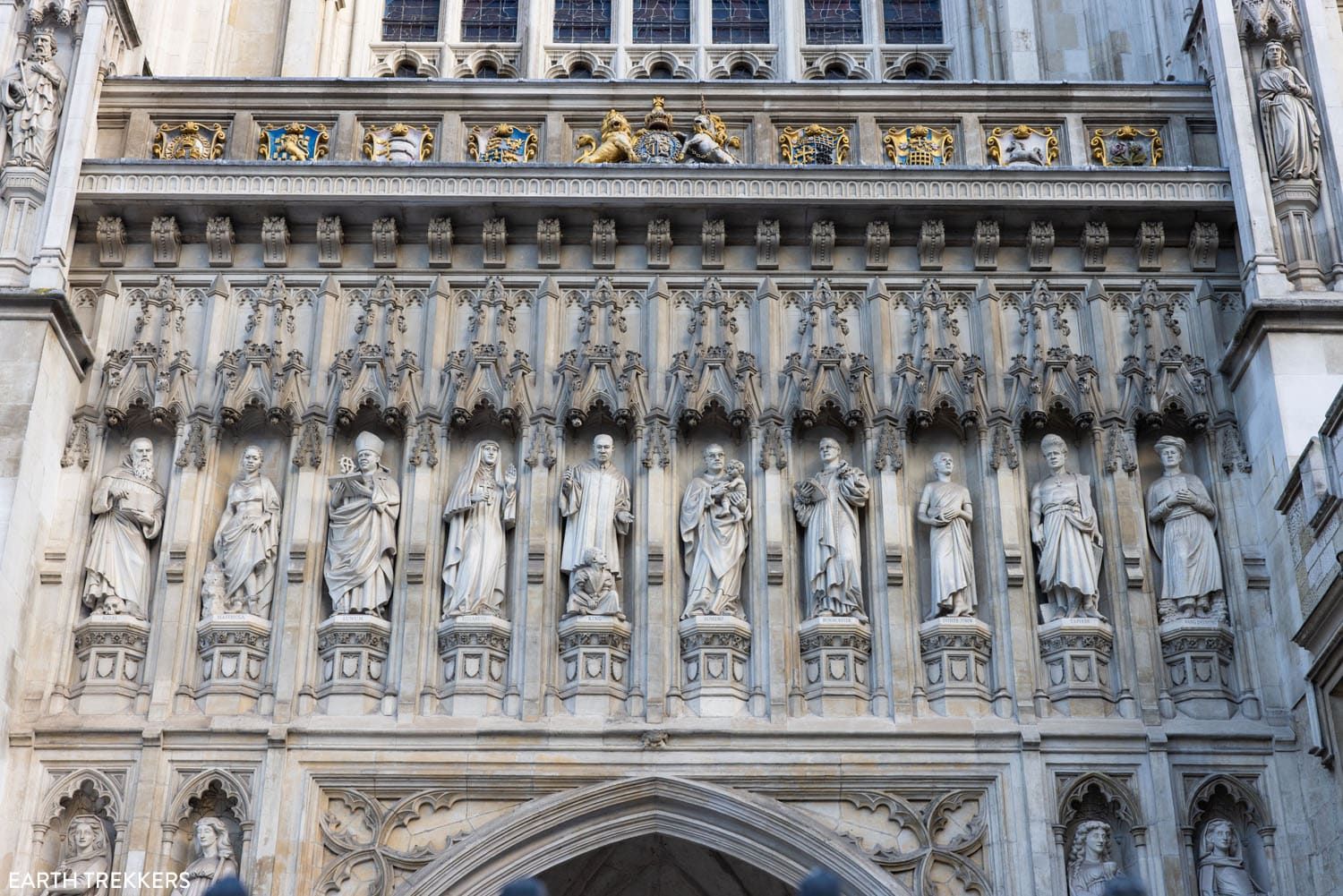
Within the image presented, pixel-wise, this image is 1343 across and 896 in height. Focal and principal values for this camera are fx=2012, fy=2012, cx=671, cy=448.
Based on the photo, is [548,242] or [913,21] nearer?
[548,242]

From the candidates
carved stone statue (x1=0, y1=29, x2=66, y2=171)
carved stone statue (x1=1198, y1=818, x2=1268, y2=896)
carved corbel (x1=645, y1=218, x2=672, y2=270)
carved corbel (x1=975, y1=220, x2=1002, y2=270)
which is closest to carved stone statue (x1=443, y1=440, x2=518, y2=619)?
carved corbel (x1=645, y1=218, x2=672, y2=270)

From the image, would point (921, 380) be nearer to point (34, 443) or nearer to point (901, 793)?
point (901, 793)

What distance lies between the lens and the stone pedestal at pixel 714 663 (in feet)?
47.8

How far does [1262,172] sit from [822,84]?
3.68m

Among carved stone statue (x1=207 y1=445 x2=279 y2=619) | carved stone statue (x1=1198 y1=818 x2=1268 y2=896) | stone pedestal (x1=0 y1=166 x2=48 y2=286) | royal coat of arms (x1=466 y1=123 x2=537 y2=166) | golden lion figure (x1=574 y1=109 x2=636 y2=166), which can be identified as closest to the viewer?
carved stone statue (x1=1198 y1=818 x2=1268 y2=896)

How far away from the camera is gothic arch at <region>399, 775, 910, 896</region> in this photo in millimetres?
13945

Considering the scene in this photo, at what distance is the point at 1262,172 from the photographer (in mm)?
16141

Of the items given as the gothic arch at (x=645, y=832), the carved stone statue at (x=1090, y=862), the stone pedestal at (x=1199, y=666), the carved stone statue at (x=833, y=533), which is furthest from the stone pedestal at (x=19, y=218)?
the stone pedestal at (x=1199, y=666)

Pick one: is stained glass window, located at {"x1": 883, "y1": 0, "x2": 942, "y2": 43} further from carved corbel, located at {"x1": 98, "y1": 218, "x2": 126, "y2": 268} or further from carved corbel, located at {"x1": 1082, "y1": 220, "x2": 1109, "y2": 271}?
carved corbel, located at {"x1": 98, "y1": 218, "x2": 126, "y2": 268}

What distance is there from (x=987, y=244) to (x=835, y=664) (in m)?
3.86

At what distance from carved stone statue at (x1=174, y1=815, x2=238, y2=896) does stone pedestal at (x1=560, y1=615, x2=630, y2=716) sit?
8.43 feet

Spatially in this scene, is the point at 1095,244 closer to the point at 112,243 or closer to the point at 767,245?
the point at 767,245

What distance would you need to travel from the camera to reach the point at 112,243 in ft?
53.6

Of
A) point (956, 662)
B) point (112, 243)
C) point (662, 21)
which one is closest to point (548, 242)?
point (112, 243)
